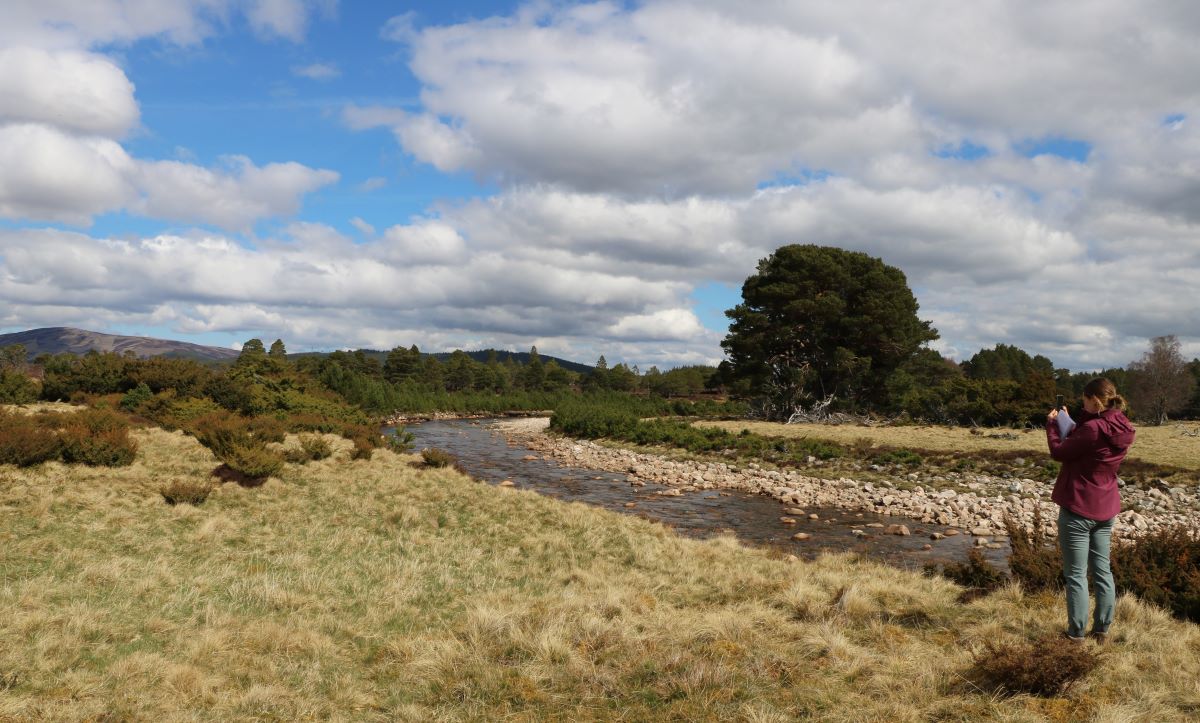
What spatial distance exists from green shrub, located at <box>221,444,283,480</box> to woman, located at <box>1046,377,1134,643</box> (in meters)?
14.3

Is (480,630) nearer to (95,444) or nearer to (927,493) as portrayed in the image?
(95,444)

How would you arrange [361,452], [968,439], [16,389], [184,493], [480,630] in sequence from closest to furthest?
[480,630] → [184,493] → [361,452] → [16,389] → [968,439]

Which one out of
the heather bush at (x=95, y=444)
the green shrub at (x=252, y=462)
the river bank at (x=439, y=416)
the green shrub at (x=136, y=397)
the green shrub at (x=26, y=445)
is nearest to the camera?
the green shrub at (x=26, y=445)

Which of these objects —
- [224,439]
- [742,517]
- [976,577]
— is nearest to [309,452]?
[224,439]

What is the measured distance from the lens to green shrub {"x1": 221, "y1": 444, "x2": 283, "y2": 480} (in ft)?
45.8

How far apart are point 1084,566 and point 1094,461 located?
35.5 inches

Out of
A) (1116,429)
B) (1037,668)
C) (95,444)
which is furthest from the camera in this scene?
(95,444)

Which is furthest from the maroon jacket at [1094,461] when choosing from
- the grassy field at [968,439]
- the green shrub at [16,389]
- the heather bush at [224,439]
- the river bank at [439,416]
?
the river bank at [439,416]

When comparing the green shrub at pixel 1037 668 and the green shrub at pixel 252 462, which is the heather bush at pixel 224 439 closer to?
the green shrub at pixel 252 462

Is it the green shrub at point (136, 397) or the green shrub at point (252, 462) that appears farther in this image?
the green shrub at point (136, 397)

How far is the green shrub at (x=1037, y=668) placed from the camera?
479 centimetres

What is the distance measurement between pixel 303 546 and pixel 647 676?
6.94 metres

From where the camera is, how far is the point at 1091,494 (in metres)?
5.33

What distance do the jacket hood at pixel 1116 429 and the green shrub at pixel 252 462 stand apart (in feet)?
48.0
